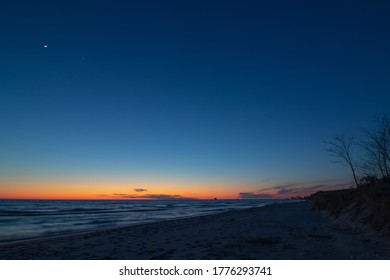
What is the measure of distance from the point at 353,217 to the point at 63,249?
15701 millimetres

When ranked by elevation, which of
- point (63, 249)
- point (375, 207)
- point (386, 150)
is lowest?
point (63, 249)

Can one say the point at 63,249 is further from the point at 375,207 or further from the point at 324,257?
the point at 375,207

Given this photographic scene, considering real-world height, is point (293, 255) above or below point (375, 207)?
below

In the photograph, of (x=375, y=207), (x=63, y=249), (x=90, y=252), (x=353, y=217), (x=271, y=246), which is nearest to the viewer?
(x=271, y=246)
